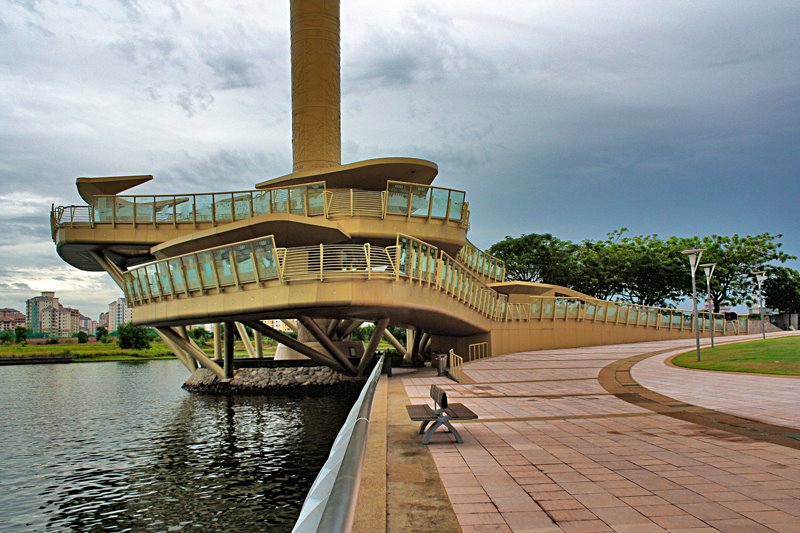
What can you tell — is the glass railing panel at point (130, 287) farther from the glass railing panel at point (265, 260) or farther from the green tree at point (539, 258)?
the green tree at point (539, 258)

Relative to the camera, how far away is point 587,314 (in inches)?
1809

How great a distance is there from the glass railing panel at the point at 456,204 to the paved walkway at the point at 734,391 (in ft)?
42.2

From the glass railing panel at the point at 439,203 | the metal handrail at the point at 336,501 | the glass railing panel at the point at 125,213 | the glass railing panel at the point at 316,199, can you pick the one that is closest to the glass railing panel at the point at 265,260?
the glass railing panel at the point at 316,199

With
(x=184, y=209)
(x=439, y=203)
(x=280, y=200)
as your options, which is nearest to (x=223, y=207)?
(x=184, y=209)

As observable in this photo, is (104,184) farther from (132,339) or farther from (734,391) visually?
(132,339)

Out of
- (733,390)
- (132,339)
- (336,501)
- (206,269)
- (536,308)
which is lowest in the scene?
(132,339)

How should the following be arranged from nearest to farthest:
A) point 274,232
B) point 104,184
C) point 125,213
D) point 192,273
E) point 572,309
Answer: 1. point 274,232
2. point 192,273
3. point 125,213
4. point 104,184
5. point 572,309

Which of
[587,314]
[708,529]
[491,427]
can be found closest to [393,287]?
[491,427]

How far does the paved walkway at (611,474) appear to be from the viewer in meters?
5.83

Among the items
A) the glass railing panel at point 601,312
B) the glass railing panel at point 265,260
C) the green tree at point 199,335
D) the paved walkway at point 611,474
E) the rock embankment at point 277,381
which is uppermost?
the glass railing panel at point 265,260

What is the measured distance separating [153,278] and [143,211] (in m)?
7.03

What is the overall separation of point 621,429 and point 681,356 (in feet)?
64.4

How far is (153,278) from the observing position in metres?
29.5

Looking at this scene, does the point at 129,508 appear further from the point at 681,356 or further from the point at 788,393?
the point at 681,356
